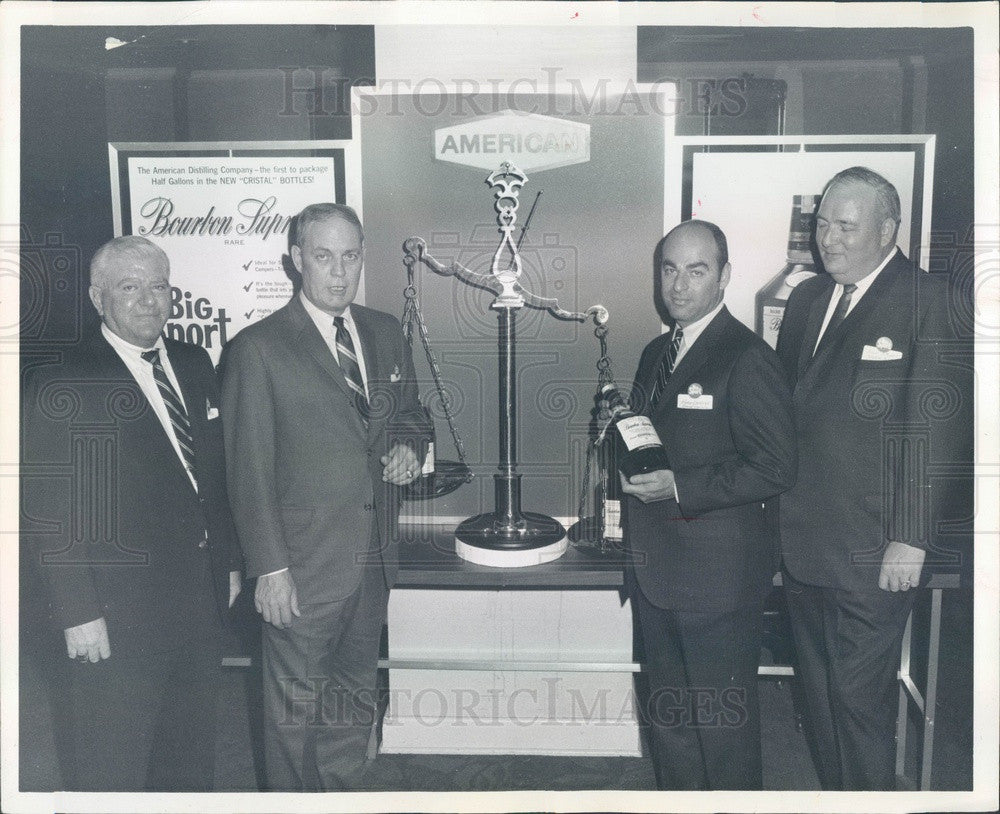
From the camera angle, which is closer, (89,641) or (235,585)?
(89,641)

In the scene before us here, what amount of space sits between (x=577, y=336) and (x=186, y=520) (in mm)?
953

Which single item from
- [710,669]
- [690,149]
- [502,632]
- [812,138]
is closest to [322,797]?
[502,632]

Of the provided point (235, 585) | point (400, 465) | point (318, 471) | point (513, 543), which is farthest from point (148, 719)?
point (513, 543)

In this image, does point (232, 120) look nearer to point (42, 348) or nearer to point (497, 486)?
point (42, 348)

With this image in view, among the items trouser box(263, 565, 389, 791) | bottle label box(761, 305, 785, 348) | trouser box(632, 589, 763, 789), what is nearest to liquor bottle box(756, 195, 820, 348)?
bottle label box(761, 305, 785, 348)

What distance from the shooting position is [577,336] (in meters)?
1.74

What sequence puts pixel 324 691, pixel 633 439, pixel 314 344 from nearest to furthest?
pixel 633 439 < pixel 314 344 < pixel 324 691

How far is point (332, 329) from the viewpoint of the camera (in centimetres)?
169

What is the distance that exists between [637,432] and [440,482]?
0.49 metres

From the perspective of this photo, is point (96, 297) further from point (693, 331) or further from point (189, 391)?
point (693, 331)

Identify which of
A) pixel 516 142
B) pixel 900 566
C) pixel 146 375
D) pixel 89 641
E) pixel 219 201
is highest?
pixel 516 142

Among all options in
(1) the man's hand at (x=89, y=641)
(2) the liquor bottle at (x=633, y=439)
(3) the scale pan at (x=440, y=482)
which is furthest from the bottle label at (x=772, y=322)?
(1) the man's hand at (x=89, y=641)

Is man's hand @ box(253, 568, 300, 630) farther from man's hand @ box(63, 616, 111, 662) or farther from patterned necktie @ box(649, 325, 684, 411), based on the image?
patterned necktie @ box(649, 325, 684, 411)

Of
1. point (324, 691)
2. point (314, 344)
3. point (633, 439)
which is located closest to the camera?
point (633, 439)
